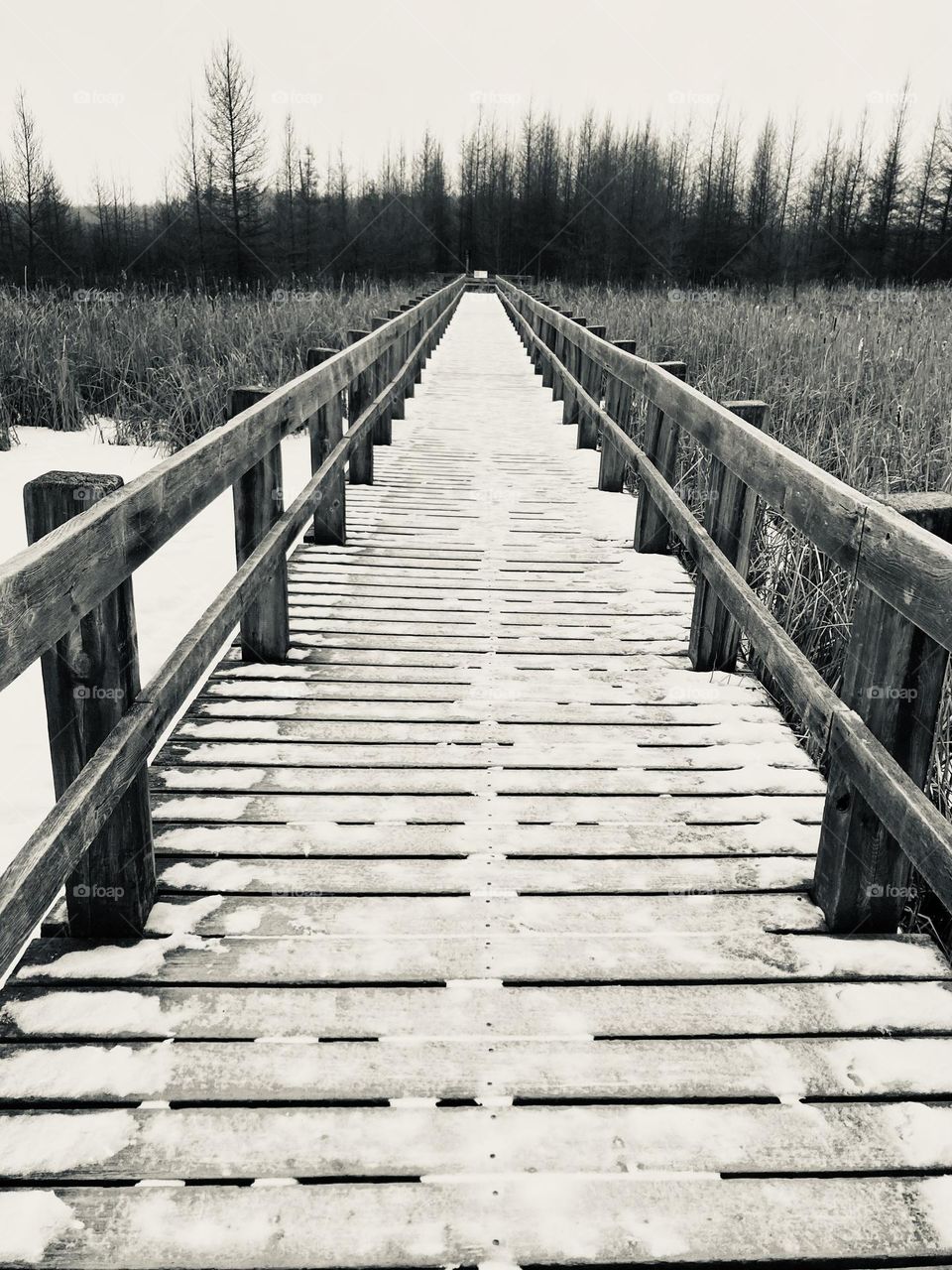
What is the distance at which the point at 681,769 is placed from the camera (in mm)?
3273

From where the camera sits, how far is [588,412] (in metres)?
8.43

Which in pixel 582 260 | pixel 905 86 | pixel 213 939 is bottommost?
pixel 213 939

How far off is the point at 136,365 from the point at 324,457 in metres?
6.19

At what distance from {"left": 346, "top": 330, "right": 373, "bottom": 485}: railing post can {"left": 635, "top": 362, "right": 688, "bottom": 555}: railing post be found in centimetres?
218

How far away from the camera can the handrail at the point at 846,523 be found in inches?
73.7

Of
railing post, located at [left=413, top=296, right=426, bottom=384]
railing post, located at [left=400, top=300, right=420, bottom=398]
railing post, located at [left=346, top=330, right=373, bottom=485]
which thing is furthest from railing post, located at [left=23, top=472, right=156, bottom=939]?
railing post, located at [left=413, top=296, right=426, bottom=384]

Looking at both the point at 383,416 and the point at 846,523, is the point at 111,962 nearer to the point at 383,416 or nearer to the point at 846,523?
the point at 846,523

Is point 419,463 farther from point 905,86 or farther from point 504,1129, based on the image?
point 905,86

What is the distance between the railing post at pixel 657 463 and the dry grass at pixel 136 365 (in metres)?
5.37

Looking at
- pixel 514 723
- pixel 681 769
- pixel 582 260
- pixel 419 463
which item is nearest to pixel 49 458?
pixel 419 463

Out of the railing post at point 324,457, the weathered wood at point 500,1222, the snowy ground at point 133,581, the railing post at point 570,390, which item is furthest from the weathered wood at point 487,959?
the railing post at point 570,390

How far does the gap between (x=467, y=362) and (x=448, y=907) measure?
15.1 m

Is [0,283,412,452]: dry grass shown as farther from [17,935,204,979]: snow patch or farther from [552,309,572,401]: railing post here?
[17,935,204,979]: snow patch

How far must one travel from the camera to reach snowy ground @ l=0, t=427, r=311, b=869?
3.69 m
